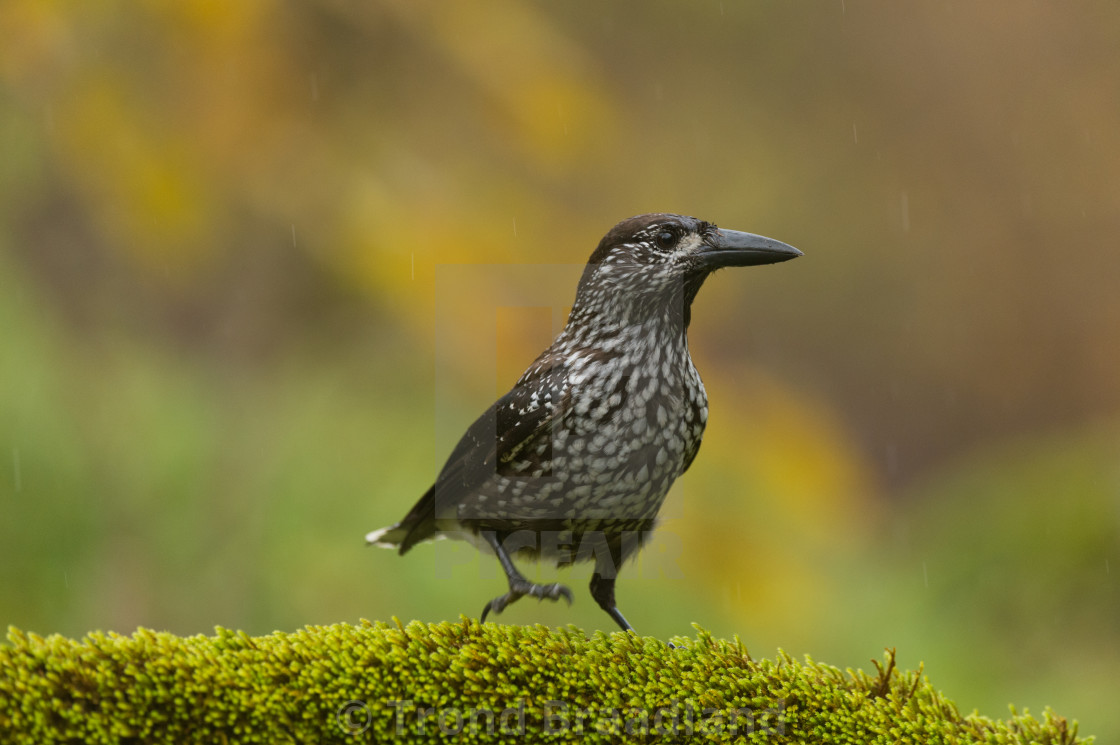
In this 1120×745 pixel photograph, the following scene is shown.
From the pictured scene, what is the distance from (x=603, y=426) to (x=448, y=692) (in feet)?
3.50

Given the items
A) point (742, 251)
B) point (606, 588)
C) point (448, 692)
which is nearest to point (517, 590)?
point (606, 588)

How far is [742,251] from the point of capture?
3.48 metres

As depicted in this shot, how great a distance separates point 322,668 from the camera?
252 centimetres

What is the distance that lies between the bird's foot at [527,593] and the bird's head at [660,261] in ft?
3.45

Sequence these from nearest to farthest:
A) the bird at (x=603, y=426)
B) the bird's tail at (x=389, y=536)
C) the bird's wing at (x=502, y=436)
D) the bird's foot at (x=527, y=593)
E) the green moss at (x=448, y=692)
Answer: the green moss at (x=448, y=692) → the bird's foot at (x=527, y=593) → the bird at (x=603, y=426) → the bird's wing at (x=502, y=436) → the bird's tail at (x=389, y=536)

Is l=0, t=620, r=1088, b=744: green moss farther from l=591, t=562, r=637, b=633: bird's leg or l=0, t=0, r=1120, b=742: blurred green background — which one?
l=0, t=0, r=1120, b=742: blurred green background

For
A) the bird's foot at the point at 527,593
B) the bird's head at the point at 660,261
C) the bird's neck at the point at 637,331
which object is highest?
the bird's head at the point at 660,261

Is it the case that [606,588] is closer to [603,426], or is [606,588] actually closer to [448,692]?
[603,426]

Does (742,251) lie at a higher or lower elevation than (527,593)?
higher

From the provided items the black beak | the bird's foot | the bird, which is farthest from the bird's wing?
the black beak

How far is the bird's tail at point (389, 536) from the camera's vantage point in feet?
13.6

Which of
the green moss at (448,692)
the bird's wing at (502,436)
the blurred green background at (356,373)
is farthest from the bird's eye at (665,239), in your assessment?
the green moss at (448,692)

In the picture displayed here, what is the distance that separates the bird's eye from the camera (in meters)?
3.62

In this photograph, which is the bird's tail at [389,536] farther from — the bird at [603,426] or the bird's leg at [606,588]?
the bird's leg at [606,588]
